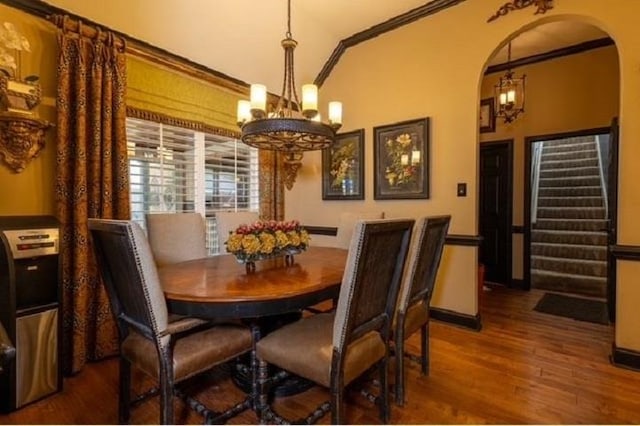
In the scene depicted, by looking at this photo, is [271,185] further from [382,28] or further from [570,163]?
[570,163]

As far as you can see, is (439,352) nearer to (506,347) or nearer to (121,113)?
(506,347)

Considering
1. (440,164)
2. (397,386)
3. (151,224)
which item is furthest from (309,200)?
(397,386)

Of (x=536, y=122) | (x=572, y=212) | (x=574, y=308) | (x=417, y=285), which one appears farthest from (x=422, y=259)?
(x=572, y=212)

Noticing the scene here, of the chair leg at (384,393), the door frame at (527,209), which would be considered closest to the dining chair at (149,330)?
the chair leg at (384,393)

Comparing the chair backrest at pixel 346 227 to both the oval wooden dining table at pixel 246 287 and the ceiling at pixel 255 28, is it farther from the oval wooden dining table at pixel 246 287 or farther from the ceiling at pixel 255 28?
the ceiling at pixel 255 28

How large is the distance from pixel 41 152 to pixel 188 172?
1251 mm

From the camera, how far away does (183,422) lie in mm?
1820

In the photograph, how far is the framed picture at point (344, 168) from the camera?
4.00 meters

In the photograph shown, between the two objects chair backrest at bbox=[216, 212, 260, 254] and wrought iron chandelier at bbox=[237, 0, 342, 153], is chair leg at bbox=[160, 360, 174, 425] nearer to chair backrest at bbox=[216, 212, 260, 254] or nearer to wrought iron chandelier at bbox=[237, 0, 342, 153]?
wrought iron chandelier at bbox=[237, 0, 342, 153]

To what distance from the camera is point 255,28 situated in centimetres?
334

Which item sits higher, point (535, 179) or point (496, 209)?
point (535, 179)

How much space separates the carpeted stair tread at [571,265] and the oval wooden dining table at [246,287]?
4.26 meters

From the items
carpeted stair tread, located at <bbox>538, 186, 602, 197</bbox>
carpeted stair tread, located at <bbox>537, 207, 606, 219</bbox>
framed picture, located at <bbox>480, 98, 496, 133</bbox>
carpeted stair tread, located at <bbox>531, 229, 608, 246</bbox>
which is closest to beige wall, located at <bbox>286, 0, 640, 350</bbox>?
framed picture, located at <bbox>480, 98, 496, 133</bbox>

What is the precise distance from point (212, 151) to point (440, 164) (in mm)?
2406
